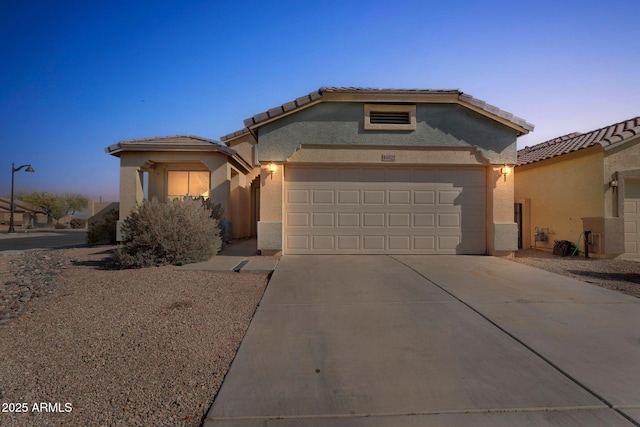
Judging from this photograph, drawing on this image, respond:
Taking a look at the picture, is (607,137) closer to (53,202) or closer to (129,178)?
(129,178)

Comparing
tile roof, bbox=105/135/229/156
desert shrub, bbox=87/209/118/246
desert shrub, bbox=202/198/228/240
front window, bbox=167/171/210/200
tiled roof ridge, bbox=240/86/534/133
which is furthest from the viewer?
front window, bbox=167/171/210/200

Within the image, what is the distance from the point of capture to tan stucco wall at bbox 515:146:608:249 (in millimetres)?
10211

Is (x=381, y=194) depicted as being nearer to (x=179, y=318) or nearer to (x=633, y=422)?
(x=179, y=318)

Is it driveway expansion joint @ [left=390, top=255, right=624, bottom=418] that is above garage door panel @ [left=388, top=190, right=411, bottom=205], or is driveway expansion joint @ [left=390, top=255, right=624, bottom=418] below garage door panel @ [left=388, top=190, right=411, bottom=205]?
below

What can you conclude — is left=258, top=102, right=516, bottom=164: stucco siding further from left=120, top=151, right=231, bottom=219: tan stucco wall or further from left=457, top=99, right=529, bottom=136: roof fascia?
left=120, top=151, right=231, bottom=219: tan stucco wall

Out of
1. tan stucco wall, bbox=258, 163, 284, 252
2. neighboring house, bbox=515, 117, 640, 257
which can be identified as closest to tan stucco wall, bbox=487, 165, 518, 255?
neighboring house, bbox=515, 117, 640, 257

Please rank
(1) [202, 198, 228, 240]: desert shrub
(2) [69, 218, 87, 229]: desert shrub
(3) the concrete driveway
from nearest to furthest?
1. (3) the concrete driveway
2. (1) [202, 198, 228, 240]: desert shrub
3. (2) [69, 218, 87, 229]: desert shrub

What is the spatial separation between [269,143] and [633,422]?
342 inches

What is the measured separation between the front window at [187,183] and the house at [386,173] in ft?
24.1

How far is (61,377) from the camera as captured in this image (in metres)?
3.15

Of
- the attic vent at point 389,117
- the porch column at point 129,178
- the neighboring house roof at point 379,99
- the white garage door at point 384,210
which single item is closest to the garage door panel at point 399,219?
the white garage door at point 384,210

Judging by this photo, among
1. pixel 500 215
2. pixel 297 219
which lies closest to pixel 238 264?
pixel 297 219

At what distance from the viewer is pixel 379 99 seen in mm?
9414

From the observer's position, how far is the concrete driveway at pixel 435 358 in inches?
104
